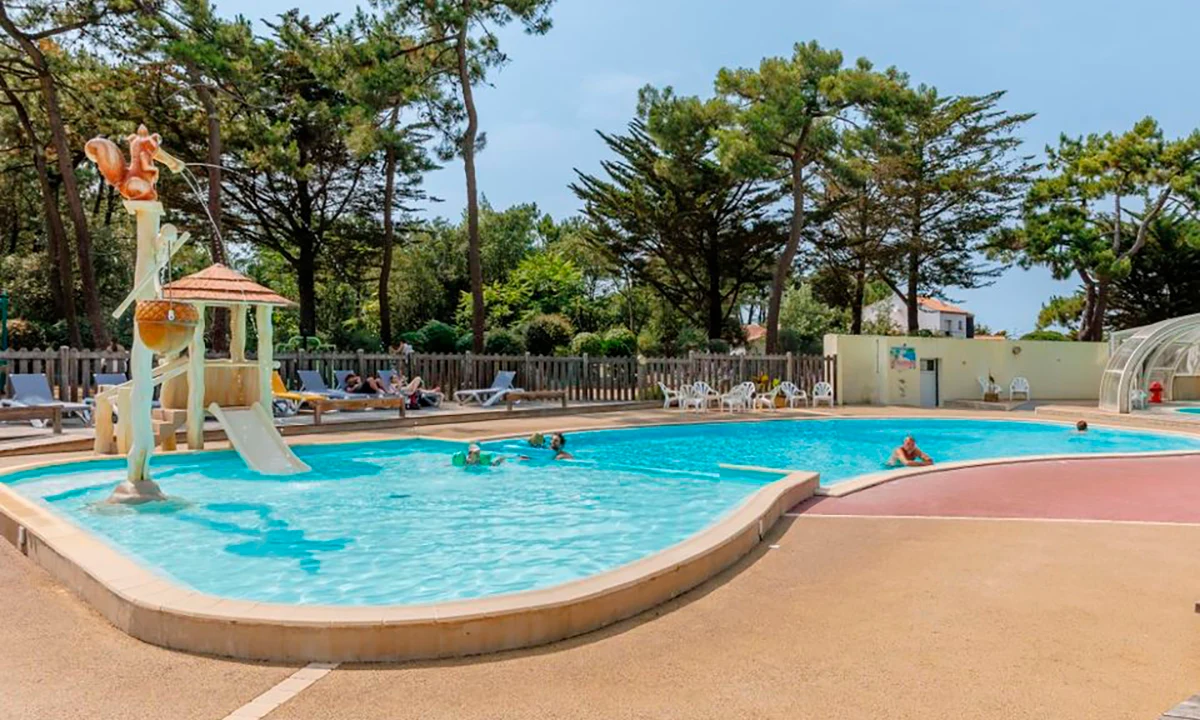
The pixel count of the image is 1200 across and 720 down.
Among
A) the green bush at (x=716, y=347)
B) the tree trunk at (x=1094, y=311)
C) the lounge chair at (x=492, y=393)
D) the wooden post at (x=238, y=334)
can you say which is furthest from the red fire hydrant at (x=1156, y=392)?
the wooden post at (x=238, y=334)

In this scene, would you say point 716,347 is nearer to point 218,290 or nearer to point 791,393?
point 791,393

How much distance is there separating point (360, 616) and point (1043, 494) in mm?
6946

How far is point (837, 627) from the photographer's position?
3.90m

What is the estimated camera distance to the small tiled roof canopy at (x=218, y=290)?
9.84 meters

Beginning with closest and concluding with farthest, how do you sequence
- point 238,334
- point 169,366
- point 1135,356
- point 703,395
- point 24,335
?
point 169,366
point 238,334
point 1135,356
point 703,395
point 24,335

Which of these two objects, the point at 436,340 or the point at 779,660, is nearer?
the point at 779,660

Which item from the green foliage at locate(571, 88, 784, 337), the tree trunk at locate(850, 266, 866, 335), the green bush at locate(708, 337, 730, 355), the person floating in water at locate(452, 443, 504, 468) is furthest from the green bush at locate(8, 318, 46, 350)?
the tree trunk at locate(850, 266, 866, 335)

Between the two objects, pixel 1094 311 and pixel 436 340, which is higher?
pixel 1094 311

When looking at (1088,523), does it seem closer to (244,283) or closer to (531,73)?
(244,283)

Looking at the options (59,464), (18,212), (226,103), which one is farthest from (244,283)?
(18,212)

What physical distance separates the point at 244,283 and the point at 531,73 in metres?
14.4

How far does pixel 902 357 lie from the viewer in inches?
848

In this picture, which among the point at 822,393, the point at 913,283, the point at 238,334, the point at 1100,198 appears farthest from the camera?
the point at 913,283

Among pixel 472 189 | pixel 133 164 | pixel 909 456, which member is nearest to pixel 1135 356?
pixel 909 456
